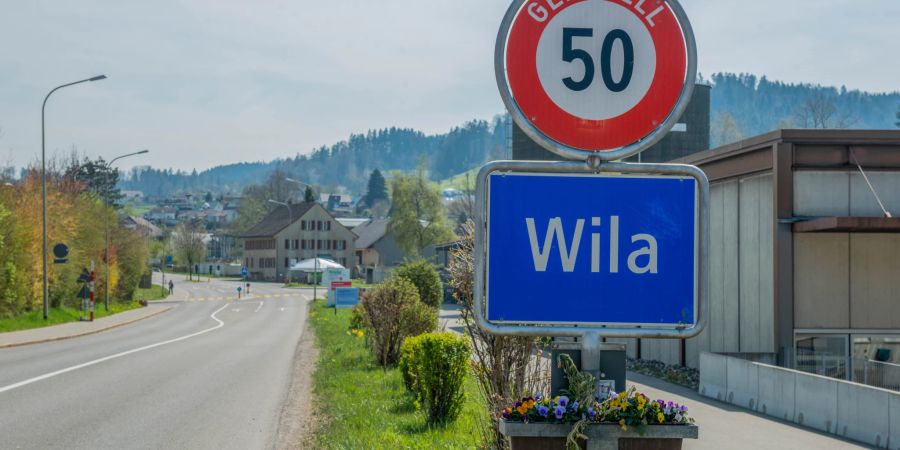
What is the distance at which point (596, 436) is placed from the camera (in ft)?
9.47

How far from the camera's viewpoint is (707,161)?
2619cm

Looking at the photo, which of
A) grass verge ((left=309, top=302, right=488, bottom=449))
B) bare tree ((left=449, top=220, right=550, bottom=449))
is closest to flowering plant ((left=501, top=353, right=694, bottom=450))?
grass verge ((left=309, top=302, right=488, bottom=449))

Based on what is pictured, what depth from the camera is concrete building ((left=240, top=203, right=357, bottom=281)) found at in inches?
4761

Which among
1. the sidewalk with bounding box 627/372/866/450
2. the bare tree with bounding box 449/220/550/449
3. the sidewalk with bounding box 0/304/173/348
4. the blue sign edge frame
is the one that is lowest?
the sidewalk with bounding box 0/304/173/348

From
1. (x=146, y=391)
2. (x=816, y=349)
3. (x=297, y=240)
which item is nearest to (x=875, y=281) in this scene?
(x=816, y=349)

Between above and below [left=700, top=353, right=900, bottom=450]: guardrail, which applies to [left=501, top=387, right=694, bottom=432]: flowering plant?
above

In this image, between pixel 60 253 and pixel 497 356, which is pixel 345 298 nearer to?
pixel 60 253

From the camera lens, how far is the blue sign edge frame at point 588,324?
114 inches

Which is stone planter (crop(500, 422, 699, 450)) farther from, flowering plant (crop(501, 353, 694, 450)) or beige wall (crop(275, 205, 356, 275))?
beige wall (crop(275, 205, 356, 275))

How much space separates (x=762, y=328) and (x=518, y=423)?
2199 centimetres

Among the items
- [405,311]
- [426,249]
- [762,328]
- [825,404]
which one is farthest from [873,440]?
[426,249]

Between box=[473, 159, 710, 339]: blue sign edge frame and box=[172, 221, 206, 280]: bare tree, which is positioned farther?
box=[172, 221, 206, 280]: bare tree

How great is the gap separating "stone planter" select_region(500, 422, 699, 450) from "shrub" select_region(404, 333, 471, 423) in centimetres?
1019

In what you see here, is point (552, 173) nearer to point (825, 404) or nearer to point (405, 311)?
point (825, 404)
